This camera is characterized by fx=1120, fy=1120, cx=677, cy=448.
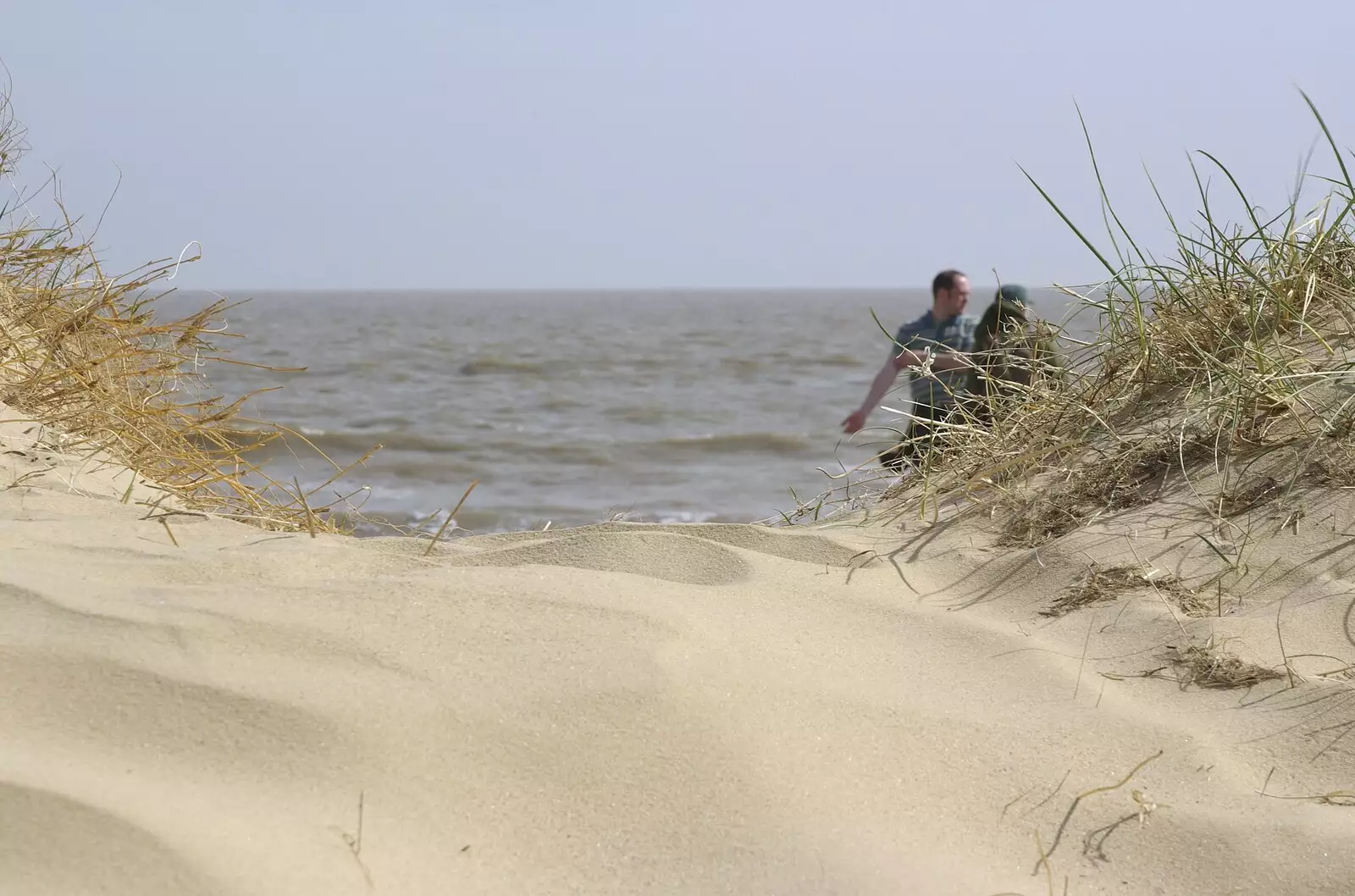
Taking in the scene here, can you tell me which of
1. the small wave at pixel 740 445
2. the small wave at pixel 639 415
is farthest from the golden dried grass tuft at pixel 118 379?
the small wave at pixel 639 415

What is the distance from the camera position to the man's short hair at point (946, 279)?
5215 millimetres

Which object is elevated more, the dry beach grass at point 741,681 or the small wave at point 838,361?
the dry beach grass at point 741,681

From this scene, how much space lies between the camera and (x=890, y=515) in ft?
7.64

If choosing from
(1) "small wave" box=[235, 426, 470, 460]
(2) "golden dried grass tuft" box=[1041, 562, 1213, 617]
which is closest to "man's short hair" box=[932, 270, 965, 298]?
(2) "golden dried grass tuft" box=[1041, 562, 1213, 617]

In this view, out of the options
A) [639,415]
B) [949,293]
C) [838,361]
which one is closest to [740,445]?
[639,415]

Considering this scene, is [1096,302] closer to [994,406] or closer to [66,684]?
[994,406]

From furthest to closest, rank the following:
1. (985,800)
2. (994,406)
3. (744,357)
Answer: (744,357) < (994,406) < (985,800)

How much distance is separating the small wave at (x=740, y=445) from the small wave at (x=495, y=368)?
760 cm

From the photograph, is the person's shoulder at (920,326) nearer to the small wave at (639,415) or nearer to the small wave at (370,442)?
the small wave at (370,442)

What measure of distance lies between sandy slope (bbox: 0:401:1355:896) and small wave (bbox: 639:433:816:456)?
353 inches

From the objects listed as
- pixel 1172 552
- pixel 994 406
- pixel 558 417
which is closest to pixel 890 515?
pixel 994 406

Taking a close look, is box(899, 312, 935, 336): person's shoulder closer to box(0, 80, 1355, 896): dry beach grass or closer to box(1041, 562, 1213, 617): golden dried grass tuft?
box(0, 80, 1355, 896): dry beach grass

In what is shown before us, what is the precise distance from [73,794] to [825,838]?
2.43ft

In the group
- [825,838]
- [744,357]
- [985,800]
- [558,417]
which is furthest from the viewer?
[744,357]
